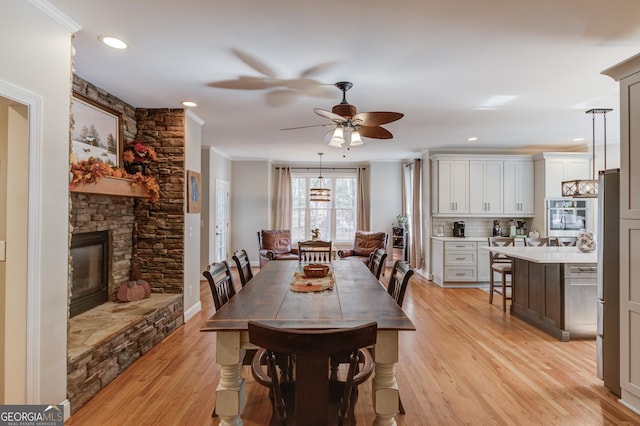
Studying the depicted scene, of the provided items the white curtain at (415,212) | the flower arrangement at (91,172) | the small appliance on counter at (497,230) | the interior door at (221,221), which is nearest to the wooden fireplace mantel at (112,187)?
the flower arrangement at (91,172)

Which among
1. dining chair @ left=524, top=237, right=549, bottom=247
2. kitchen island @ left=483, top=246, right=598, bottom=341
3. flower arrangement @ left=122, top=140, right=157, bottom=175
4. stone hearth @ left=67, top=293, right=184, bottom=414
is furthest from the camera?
dining chair @ left=524, top=237, right=549, bottom=247

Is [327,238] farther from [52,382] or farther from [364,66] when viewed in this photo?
[52,382]

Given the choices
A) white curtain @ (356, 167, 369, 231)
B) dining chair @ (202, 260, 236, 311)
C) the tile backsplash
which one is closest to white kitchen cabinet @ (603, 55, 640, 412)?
dining chair @ (202, 260, 236, 311)

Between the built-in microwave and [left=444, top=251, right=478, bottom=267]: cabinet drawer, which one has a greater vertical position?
the built-in microwave

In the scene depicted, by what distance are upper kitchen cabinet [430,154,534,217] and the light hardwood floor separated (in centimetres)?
286

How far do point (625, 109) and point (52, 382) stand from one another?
13.8 ft

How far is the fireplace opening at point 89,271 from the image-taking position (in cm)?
317

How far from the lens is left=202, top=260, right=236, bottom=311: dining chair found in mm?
2230

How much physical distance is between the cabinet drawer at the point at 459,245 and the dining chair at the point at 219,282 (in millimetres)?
4502

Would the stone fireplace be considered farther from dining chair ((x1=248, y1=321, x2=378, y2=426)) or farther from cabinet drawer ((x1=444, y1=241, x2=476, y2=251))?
cabinet drawer ((x1=444, y1=241, x2=476, y2=251))

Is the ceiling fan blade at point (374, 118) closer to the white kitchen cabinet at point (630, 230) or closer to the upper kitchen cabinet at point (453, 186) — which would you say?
the white kitchen cabinet at point (630, 230)

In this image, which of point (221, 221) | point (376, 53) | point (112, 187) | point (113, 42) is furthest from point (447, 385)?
point (221, 221)

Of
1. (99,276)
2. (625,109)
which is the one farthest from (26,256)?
(625,109)

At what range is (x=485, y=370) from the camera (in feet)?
9.59
